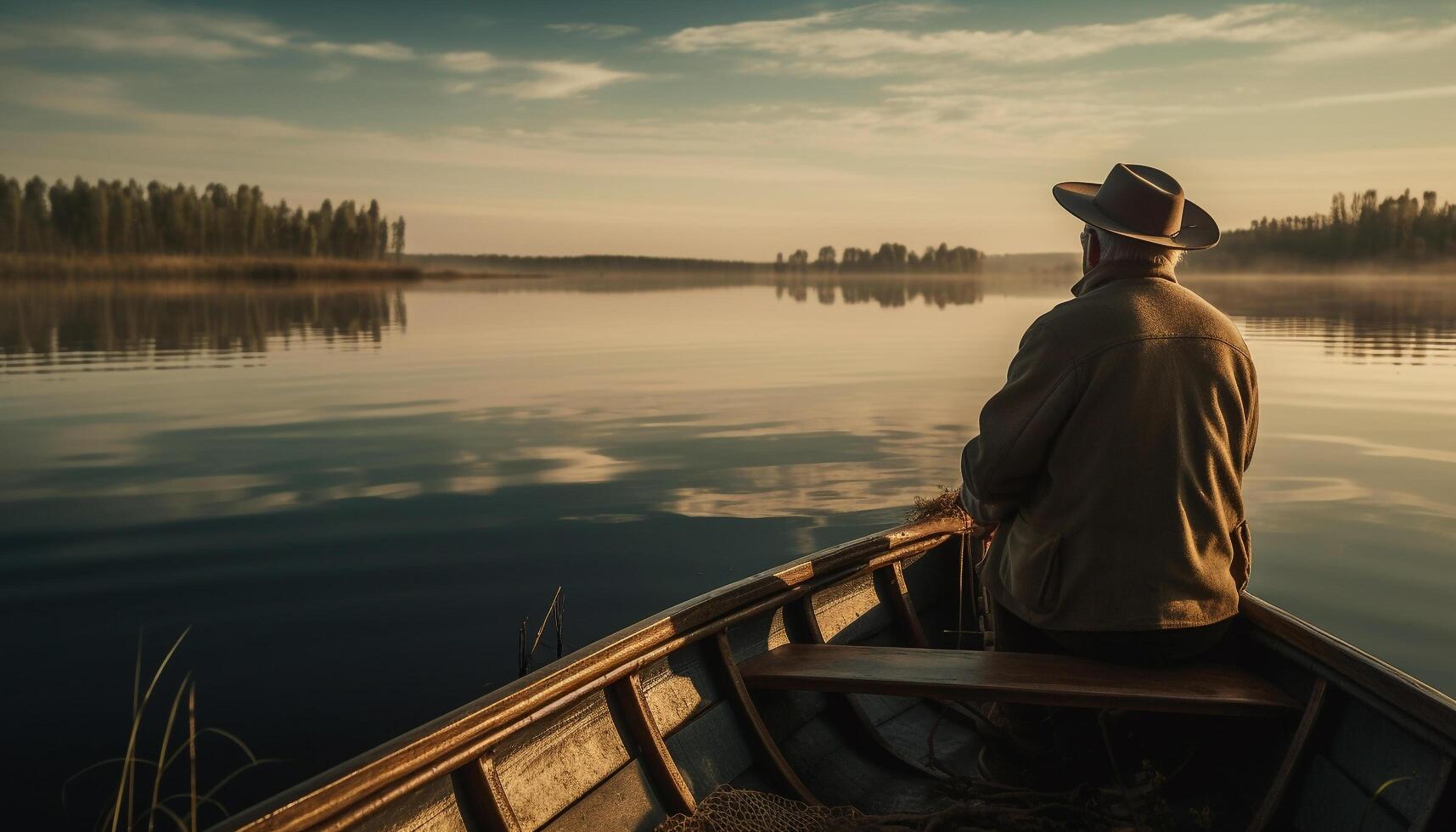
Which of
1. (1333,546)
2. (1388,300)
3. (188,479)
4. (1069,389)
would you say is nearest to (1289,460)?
(1333,546)

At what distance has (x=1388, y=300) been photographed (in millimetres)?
63719

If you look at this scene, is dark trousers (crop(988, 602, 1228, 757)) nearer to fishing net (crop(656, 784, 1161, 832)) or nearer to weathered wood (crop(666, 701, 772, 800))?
fishing net (crop(656, 784, 1161, 832))

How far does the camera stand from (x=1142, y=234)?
11.8 ft

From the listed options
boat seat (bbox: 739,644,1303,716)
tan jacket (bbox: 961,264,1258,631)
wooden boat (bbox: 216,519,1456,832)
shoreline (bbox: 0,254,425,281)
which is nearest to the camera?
wooden boat (bbox: 216,519,1456,832)

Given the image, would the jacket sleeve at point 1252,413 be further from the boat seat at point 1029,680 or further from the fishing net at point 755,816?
the fishing net at point 755,816

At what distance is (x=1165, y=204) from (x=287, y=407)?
14878 mm

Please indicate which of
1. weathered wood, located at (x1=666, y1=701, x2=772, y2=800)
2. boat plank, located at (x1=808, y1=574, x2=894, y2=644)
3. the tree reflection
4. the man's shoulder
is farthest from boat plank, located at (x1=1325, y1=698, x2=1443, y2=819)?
the tree reflection

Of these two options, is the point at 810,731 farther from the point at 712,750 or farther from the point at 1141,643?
the point at 1141,643

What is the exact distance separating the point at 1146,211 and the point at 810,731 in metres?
2.48

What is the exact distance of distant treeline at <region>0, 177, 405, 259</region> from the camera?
108375mm

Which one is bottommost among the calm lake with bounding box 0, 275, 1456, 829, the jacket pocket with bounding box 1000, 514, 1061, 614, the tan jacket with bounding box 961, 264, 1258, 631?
the calm lake with bounding box 0, 275, 1456, 829

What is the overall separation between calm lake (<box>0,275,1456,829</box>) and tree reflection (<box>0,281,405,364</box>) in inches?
Answer: 122

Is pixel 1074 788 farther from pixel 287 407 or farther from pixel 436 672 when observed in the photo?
pixel 287 407

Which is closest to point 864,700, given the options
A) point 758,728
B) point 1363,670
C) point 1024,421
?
point 758,728
